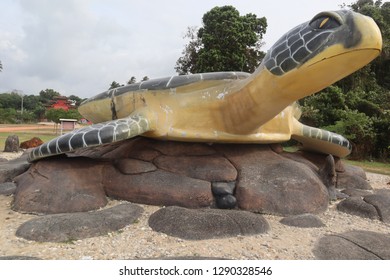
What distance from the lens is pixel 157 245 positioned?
2.73m

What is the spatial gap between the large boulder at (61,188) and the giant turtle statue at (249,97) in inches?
10.1

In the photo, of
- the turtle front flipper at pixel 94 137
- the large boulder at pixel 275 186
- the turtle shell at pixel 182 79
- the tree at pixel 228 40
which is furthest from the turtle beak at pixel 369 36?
the tree at pixel 228 40

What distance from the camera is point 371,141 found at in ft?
40.3

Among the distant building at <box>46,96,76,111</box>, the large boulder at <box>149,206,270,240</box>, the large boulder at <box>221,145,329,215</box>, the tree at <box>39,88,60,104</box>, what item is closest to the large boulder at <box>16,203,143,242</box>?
the large boulder at <box>149,206,270,240</box>

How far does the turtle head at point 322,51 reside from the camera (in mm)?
2732

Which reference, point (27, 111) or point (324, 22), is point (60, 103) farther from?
point (324, 22)

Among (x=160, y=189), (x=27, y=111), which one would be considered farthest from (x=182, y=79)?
(x=27, y=111)

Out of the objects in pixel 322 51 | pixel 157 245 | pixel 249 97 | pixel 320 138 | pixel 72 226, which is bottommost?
pixel 157 245

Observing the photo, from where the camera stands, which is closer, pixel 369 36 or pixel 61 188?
pixel 369 36

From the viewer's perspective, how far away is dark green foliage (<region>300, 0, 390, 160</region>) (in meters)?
11.9

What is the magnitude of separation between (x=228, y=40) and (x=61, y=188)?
1684 centimetres

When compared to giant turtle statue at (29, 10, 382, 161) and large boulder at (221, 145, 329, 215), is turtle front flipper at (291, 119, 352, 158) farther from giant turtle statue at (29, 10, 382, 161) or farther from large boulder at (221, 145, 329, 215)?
large boulder at (221, 145, 329, 215)

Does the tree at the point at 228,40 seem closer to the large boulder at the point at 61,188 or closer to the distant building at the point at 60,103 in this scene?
the large boulder at the point at 61,188

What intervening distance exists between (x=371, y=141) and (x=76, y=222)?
40.4 ft
